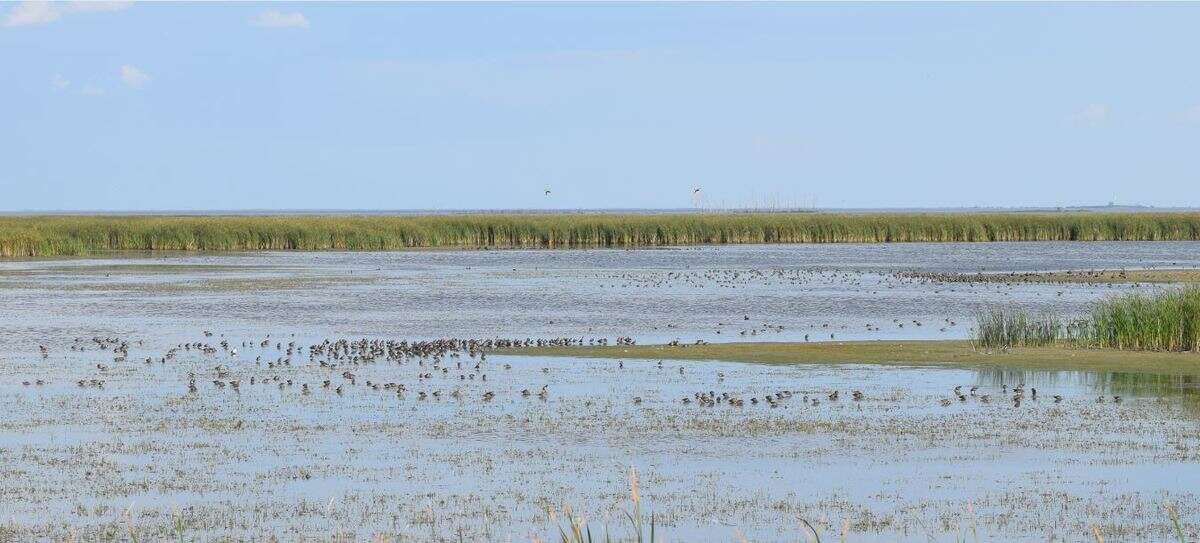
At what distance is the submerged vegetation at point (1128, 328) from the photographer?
79.8ft

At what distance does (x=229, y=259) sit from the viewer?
64875 millimetres

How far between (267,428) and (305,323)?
16.0 m

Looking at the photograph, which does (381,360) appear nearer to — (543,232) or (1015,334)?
(1015,334)

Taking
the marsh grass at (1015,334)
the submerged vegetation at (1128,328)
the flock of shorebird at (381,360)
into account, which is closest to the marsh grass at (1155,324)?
the submerged vegetation at (1128,328)

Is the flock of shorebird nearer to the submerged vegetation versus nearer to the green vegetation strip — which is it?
the green vegetation strip

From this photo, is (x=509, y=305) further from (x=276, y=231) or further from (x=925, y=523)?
(x=276, y=231)

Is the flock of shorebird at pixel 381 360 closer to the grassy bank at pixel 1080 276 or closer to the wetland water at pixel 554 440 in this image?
the wetland water at pixel 554 440

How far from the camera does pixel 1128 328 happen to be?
2478 cm

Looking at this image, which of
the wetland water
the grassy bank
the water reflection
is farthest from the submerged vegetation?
the grassy bank

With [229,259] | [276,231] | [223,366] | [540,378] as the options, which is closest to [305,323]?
[223,366]

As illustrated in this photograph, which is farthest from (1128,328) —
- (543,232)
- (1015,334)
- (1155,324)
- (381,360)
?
(543,232)

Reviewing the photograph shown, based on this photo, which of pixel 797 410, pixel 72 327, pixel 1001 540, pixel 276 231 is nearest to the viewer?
pixel 1001 540

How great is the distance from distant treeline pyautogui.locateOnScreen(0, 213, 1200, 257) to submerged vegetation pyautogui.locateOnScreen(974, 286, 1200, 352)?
50774 millimetres

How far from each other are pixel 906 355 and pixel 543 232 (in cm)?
5796
